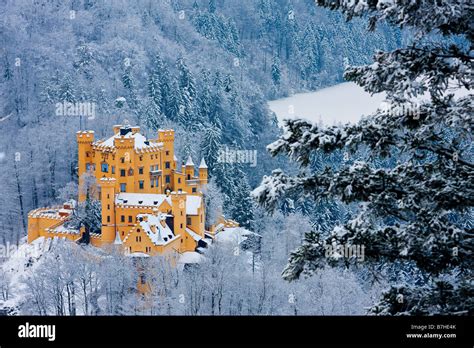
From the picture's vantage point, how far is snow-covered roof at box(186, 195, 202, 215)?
180ft

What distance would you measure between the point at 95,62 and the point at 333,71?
2533 centimetres

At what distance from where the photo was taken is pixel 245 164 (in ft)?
251

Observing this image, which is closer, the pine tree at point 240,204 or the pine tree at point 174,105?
the pine tree at point 240,204

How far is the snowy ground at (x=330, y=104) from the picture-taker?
263 ft

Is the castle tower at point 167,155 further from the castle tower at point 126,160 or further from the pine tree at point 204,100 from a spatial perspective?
the pine tree at point 204,100

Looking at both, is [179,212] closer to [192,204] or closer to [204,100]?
[192,204]


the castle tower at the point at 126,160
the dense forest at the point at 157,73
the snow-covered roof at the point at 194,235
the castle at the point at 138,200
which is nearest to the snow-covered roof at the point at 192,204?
the castle at the point at 138,200

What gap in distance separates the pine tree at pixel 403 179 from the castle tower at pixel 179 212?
45.1 metres

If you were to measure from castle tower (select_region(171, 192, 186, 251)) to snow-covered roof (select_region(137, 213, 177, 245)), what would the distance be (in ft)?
1.74

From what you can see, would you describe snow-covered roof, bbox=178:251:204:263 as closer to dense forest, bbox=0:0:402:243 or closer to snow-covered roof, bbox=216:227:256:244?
snow-covered roof, bbox=216:227:256:244

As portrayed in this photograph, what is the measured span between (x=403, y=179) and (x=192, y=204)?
47.0m
